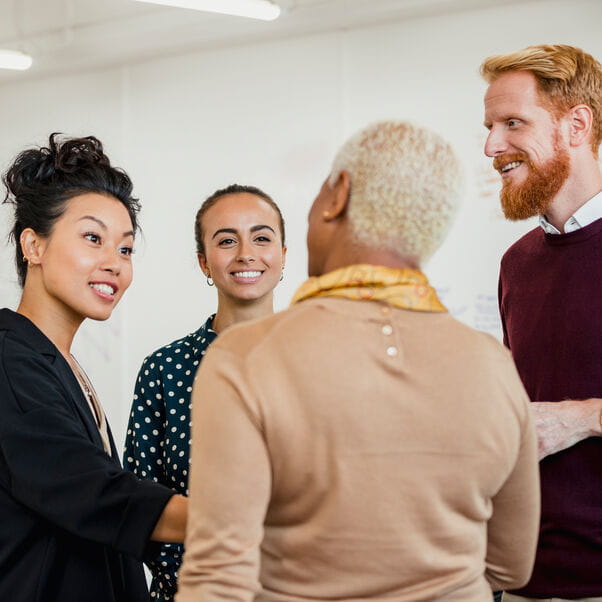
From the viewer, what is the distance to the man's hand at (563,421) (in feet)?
5.28

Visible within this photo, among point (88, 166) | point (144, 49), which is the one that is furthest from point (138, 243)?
point (88, 166)

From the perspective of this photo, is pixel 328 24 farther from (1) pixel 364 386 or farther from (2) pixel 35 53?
(1) pixel 364 386

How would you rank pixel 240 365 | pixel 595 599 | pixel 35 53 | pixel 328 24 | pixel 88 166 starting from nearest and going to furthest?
Result: pixel 240 365, pixel 595 599, pixel 88 166, pixel 328 24, pixel 35 53

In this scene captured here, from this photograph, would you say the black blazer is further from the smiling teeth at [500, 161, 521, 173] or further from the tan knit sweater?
the smiling teeth at [500, 161, 521, 173]

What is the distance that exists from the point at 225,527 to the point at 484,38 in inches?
143

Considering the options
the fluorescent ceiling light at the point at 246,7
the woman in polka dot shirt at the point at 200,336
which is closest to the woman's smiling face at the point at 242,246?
the woman in polka dot shirt at the point at 200,336

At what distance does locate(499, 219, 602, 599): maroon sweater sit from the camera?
1676mm

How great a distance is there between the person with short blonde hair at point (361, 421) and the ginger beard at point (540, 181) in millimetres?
852

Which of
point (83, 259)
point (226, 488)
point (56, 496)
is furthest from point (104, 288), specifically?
point (226, 488)

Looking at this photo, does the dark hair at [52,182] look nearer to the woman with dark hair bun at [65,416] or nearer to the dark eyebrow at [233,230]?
the woman with dark hair bun at [65,416]

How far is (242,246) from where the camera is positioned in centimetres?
221

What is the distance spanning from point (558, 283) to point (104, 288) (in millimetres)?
997

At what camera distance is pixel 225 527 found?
3.34 feet

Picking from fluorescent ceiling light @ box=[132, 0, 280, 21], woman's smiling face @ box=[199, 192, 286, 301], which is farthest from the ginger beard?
fluorescent ceiling light @ box=[132, 0, 280, 21]
